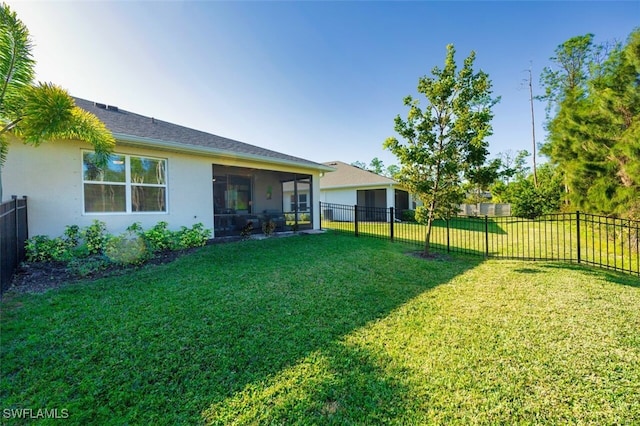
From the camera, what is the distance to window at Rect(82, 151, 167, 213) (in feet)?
21.6

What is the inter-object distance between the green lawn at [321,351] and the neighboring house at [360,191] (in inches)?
530

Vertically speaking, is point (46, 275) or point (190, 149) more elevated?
point (190, 149)

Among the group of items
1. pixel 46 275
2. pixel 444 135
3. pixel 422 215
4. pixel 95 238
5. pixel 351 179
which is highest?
pixel 351 179

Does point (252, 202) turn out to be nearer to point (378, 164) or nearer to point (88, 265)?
point (88, 265)

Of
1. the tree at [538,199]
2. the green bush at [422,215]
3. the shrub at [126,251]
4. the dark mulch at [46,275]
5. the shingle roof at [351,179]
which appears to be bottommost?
the dark mulch at [46,275]

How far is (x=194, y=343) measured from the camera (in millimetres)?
2898

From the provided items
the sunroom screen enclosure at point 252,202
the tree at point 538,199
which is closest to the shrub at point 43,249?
the sunroom screen enclosure at point 252,202

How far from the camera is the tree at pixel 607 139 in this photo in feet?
26.7

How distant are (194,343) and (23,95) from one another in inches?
190

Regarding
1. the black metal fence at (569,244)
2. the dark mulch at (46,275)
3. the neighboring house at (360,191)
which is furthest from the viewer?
the neighboring house at (360,191)

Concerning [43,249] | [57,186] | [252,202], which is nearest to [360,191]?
[252,202]

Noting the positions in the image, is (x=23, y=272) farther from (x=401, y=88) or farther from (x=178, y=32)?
(x=401, y=88)

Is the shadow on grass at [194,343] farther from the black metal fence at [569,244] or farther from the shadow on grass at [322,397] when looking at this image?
the black metal fence at [569,244]

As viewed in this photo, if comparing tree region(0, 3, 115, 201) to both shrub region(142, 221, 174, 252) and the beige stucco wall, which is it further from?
shrub region(142, 221, 174, 252)
